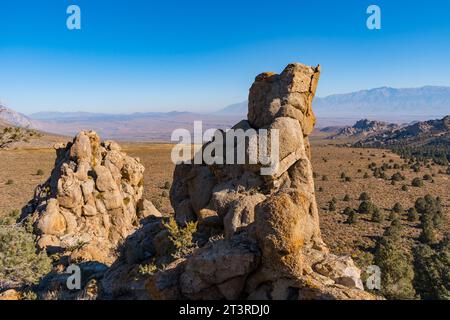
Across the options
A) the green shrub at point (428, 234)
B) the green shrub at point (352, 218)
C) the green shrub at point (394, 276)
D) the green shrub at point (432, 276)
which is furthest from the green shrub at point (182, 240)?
the green shrub at point (428, 234)

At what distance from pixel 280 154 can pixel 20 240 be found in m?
Result: 14.1

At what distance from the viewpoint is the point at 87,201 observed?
23828mm

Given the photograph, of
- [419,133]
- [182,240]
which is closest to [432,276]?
[182,240]

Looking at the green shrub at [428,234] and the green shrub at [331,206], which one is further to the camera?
the green shrub at [331,206]

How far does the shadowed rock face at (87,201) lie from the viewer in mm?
21141

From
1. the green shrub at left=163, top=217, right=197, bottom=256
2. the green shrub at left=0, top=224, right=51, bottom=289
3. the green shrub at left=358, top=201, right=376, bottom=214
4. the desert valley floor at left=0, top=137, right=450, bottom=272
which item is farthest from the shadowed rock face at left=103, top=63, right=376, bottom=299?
the green shrub at left=358, top=201, right=376, bottom=214

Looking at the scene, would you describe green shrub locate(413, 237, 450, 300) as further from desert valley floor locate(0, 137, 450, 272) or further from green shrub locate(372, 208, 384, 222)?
green shrub locate(372, 208, 384, 222)

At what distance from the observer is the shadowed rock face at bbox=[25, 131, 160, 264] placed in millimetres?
21141

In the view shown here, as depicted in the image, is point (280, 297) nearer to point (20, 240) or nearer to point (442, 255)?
point (20, 240)

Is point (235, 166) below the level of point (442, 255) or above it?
above

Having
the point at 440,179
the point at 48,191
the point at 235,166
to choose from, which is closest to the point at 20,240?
the point at 48,191

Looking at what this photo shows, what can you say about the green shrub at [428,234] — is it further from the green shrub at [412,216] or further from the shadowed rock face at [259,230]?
the shadowed rock face at [259,230]
